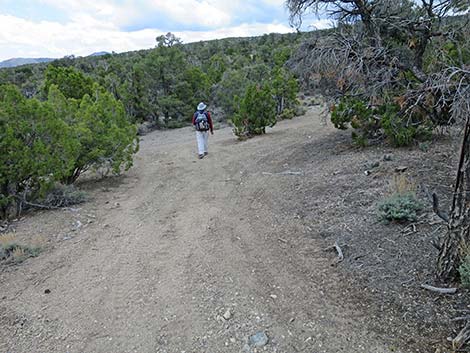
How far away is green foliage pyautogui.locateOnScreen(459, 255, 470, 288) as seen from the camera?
3691 mm

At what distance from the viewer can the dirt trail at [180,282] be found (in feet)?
12.0

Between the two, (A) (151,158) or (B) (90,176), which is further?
(A) (151,158)

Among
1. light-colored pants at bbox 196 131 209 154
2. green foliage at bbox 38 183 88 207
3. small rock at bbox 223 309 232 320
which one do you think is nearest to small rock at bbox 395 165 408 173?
small rock at bbox 223 309 232 320

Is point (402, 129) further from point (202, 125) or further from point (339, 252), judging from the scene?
point (202, 125)

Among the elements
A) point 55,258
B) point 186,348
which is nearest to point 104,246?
point 55,258

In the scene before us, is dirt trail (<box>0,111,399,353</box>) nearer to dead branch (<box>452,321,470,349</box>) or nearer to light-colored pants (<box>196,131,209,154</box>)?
dead branch (<box>452,321,470,349</box>)

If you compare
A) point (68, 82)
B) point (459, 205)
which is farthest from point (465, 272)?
point (68, 82)

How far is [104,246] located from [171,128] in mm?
15306

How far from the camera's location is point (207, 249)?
5395 millimetres

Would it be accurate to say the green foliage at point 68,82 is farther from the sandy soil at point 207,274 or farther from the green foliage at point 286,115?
the green foliage at point 286,115

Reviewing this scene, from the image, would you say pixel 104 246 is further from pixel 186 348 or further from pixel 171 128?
pixel 171 128

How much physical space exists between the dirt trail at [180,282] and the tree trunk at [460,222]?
991 millimetres

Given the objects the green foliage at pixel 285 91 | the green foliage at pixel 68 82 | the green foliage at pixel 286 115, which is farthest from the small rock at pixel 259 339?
the green foliage at pixel 286 115

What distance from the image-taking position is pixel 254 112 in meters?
14.5
